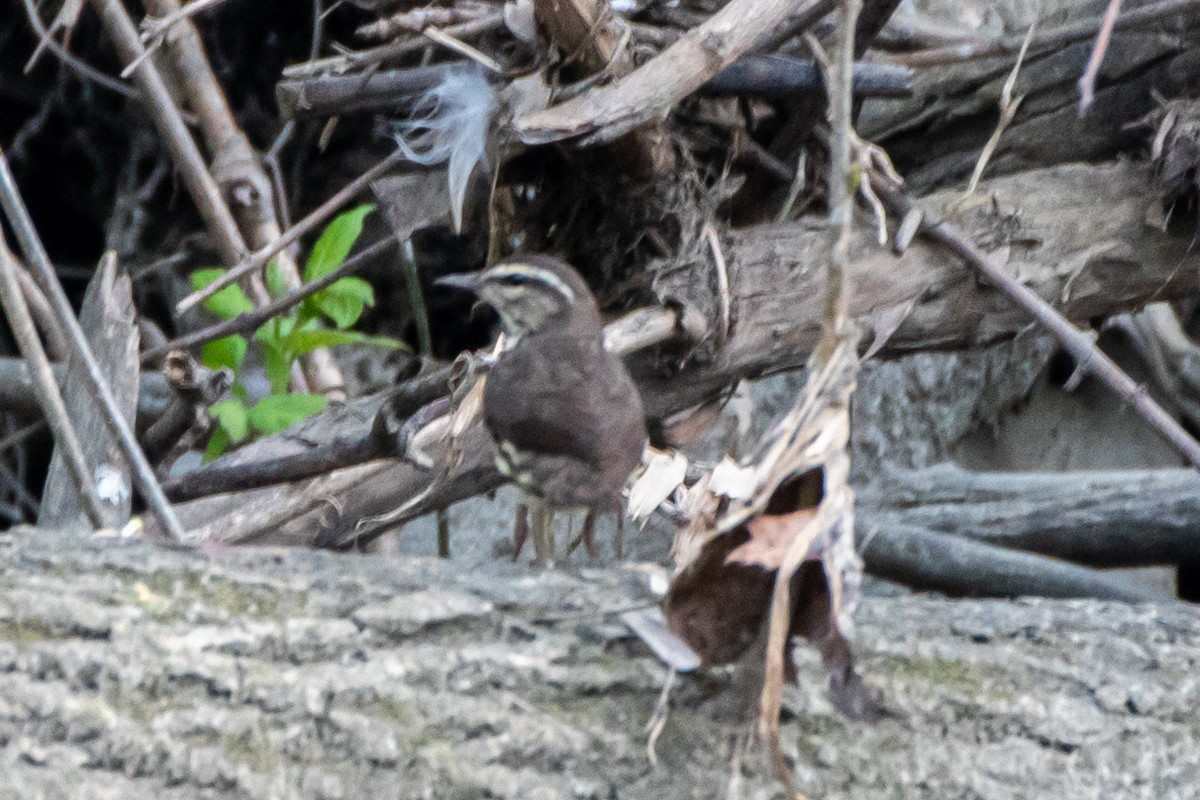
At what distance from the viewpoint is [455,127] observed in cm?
297

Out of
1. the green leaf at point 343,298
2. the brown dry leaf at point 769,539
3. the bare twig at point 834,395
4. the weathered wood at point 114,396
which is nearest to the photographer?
the bare twig at point 834,395

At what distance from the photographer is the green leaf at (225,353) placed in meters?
3.68

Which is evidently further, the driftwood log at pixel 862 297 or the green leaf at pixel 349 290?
the green leaf at pixel 349 290

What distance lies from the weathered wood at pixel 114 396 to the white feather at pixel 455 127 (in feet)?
2.33

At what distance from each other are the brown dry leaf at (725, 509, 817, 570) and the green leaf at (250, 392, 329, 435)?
6.79 ft

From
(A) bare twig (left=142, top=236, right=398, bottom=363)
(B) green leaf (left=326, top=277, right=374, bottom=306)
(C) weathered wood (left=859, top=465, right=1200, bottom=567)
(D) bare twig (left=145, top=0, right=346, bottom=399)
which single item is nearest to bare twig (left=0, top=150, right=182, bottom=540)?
(A) bare twig (left=142, top=236, right=398, bottom=363)

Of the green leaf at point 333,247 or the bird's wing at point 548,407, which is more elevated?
the bird's wing at point 548,407

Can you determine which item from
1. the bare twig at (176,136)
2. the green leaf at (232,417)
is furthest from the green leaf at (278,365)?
the bare twig at (176,136)

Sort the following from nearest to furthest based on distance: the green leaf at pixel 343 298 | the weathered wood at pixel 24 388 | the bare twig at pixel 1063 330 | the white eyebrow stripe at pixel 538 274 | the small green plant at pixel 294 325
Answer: the white eyebrow stripe at pixel 538 274
the bare twig at pixel 1063 330
the small green plant at pixel 294 325
the green leaf at pixel 343 298
the weathered wood at pixel 24 388

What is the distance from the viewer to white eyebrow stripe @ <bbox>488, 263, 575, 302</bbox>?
222 cm

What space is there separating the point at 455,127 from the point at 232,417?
95 centimetres

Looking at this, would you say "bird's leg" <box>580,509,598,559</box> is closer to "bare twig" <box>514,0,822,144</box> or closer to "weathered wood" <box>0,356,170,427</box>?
"bare twig" <box>514,0,822,144</box>

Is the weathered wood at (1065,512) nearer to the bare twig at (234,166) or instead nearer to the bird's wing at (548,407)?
the bird's wing at (548,407)

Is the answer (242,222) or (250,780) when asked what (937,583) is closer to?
(250,780)
